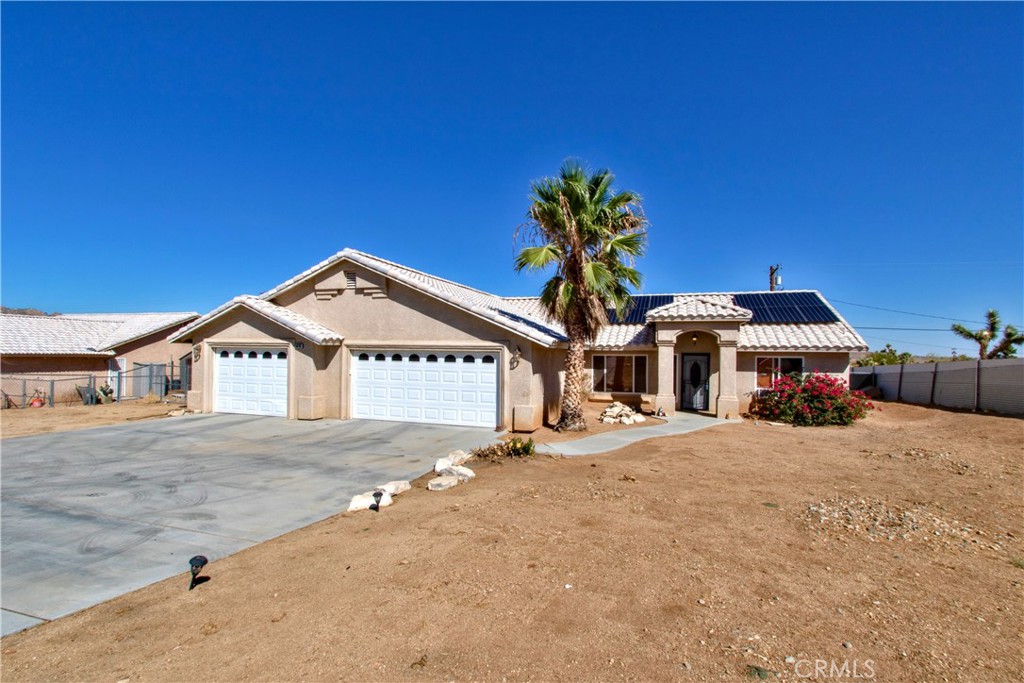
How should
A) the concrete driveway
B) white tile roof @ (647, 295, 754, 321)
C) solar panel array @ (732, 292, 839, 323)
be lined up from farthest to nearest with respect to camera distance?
solar panel array @ (732, 292, 839, 323)
white tile roof @ (647, 295, 754, 321)
the concrete driveway

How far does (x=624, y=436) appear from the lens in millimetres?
14609

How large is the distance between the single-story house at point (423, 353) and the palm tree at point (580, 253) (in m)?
1.07

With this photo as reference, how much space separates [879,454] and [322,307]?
1739cm

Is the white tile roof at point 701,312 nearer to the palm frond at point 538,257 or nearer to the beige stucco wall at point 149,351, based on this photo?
the palm frond at point 538,257

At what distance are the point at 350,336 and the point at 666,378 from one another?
12.4 m

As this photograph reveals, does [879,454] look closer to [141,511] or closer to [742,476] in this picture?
[742,476]

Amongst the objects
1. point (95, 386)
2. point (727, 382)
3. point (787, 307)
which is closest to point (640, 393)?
point (727, 382)

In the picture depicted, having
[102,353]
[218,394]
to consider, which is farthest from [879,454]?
[102,353]

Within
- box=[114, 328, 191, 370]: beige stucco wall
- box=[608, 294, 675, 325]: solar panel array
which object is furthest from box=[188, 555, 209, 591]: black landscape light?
box=[114, 328, 191, 370]: beige stucco wall

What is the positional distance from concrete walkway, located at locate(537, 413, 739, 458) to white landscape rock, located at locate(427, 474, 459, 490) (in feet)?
11.7

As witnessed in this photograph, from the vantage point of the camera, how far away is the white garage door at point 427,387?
609 inches

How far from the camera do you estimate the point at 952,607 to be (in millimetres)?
4410

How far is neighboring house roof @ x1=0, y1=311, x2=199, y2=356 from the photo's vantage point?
1014 inches

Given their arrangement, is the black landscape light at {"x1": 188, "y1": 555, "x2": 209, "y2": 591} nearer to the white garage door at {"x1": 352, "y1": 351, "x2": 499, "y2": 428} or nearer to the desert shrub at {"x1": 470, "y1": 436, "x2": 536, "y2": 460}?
the desert shrub at {"x1": 470, "y1": 436, "x2": 536, "y2": 460}
